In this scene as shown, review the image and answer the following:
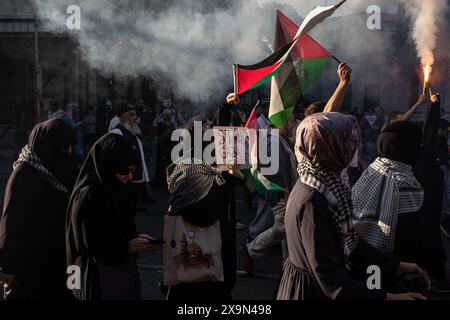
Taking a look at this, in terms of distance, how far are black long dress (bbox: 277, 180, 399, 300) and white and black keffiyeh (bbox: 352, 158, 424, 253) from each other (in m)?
0.81

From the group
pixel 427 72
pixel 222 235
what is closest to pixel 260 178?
pixel 222 235

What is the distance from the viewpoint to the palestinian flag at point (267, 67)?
179 inches

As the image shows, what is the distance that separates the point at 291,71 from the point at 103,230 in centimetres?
264

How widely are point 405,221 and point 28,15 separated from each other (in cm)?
1729

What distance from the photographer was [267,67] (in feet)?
15.3

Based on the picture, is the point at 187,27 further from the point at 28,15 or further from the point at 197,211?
the point at 28,15

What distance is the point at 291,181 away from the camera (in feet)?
17.2

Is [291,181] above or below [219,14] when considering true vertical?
below

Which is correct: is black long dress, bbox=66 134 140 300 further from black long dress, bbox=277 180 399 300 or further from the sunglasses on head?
black long dress, bbox=277 180 399 300

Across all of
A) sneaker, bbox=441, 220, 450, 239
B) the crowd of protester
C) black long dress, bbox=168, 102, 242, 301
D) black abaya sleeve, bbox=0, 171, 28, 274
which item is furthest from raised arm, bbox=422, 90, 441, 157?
black abaya sleeve, bbox=0, 171, 28, 274

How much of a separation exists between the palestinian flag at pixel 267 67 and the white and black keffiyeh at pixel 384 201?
1453 mm

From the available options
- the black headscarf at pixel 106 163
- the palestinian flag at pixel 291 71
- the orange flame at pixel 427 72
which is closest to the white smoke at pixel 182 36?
the orange flame at pixel 427 72

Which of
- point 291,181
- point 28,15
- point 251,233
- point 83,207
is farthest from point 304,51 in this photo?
point 28,15

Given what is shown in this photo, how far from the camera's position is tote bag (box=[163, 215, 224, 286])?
3.64 m
